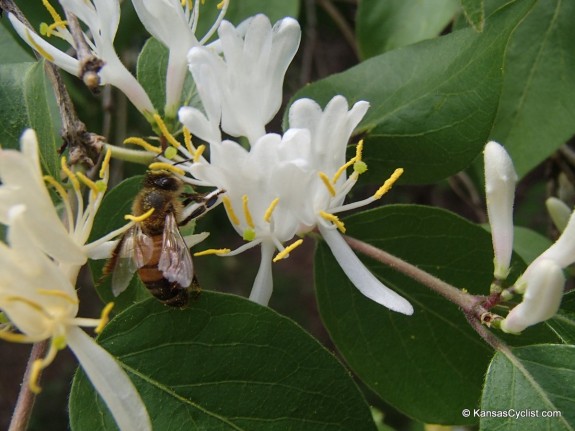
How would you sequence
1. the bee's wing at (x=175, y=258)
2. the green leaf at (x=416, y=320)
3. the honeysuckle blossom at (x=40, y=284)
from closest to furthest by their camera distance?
1. the honeysuckle blossom at (x=40, y=284)
2. the bee's wing at (x=175, y=258)
3. the green leaf at (x=416, y=320)

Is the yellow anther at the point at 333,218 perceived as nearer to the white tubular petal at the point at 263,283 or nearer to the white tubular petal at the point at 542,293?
the white tubular petal at the point at 263,283

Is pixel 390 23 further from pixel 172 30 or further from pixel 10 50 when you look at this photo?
pixel 10 50

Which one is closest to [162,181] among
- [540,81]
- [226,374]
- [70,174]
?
[70,174]

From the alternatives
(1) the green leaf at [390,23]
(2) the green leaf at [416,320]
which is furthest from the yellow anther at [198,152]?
(1) the green leaf at [390,23]

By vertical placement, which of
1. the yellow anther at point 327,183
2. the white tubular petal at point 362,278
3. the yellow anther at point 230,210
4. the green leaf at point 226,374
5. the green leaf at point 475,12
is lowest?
the green leaf at point 226,374

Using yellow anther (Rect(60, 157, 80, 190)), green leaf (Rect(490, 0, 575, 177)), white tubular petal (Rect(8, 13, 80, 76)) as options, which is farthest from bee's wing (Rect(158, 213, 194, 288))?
green leaf (Rect(490, 0, 575, 177))

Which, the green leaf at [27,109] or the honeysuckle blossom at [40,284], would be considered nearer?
the honeysuckle blossom at [40,284]
